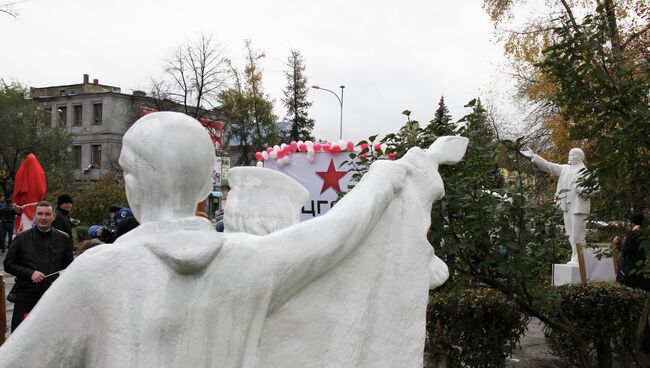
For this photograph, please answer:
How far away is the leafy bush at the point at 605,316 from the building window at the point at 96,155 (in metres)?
48.1

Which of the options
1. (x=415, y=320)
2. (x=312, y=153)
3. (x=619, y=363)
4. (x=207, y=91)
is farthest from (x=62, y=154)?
(x=415, y=320)

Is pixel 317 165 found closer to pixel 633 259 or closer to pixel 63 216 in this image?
pixel 63 216

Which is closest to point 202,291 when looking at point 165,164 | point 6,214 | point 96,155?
point 165,164

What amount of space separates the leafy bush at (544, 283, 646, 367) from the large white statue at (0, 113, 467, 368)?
4.77 meters

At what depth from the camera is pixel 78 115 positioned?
51.4m

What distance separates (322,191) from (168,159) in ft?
31.7

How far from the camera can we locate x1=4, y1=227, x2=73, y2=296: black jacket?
18.5 feet

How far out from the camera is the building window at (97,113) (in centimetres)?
4981

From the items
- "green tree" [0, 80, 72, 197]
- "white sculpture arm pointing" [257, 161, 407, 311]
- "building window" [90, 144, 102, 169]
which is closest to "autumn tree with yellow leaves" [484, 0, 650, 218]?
"white sculpture arm pointing" [257, 161, 407, 311]

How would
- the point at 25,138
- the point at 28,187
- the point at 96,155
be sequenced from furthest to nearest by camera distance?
the point at 96,155, the point at 25,138, the point at 28,187

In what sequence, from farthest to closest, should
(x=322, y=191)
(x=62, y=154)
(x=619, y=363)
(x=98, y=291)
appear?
(x=62, y=154) → (x=322, y=191) → (x=619, y=363) → (x=98, y=291)

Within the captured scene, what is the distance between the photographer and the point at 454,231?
4.57 meters

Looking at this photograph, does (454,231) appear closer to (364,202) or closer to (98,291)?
(364,202)

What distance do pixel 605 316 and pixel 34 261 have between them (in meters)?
5.46
